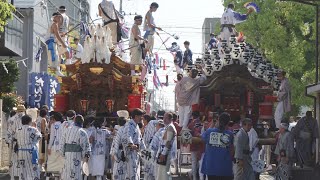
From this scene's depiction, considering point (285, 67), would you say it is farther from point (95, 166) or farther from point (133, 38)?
point (95, 166)

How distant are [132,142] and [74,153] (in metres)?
1.36

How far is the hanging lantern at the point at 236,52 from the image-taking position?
883 inches

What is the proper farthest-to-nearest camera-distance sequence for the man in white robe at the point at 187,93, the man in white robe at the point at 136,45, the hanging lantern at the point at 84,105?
the man in white robe at the point at 136,45
the hanging lantern at the point at 84,105
the man in white robe at the point at 187,93

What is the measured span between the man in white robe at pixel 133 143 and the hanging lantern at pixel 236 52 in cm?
716

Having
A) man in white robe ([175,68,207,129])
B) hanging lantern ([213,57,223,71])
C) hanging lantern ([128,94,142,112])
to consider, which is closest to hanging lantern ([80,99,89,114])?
hanging lantern ([128,94,142,112])

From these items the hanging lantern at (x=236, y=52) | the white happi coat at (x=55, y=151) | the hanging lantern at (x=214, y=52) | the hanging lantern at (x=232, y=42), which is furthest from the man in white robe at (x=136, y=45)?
the white happi coat at (x=55, y=151)

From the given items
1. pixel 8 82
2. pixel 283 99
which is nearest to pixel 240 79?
pixel 283 99

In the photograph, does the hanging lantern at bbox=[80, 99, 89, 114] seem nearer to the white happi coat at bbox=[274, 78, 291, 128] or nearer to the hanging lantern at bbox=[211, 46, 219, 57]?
the hanging lantern at bbox=[211, 46, 219, 57]

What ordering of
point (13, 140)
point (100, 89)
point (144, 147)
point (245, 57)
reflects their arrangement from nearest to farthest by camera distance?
1. point (144, 147)
2. point (13, 140)
3. point (245, 57)
4. point (100, 89)

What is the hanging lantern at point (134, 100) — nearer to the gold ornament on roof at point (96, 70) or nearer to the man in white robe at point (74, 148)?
the gold ornament on roof at point (96, 70)

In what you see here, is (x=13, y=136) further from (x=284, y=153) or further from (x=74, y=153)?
(x=284, y=153)

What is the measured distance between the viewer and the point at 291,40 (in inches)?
1375

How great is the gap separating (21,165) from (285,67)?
801 inches

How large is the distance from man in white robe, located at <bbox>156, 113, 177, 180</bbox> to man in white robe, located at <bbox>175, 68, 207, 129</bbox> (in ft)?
19.2
